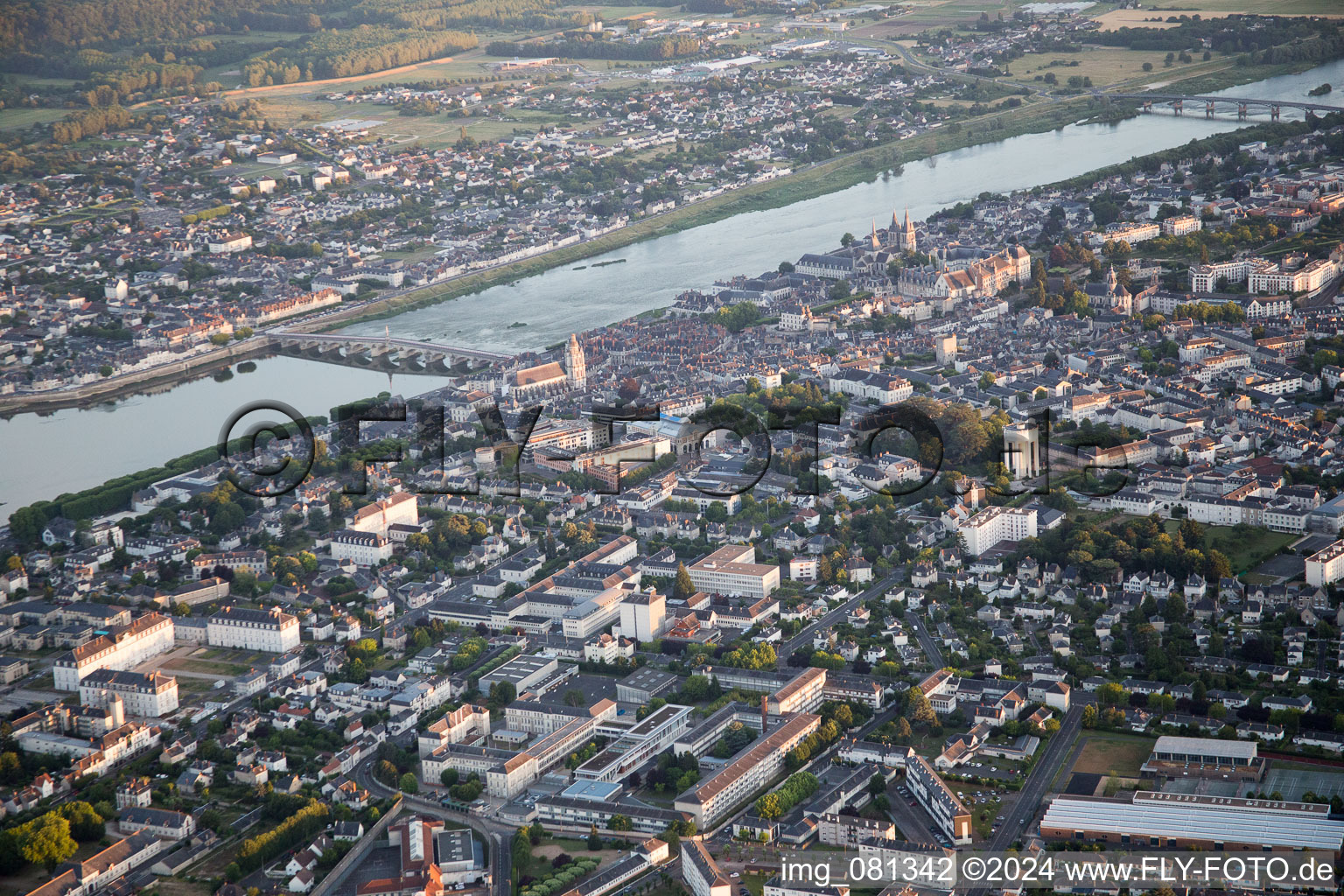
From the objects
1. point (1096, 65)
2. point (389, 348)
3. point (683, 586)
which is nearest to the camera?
point (683, 586)

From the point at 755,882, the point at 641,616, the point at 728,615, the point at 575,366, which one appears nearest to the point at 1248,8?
the point at 575,366

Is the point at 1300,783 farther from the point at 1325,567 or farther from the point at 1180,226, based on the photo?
the point at 1180,226

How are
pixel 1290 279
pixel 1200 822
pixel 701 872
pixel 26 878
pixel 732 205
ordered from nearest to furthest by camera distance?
pixel 701 872
pixel 1200 822
pixel 26 878
pixel 1290 279
pixel 732 205

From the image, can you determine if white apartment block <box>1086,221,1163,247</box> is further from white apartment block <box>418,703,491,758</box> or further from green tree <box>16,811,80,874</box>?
green tree <box>16,811,80,874</box>

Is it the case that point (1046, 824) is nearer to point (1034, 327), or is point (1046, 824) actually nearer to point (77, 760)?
point (77, 760)

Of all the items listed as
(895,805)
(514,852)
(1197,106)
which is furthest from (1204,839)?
(1197,106)

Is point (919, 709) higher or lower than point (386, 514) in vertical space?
lower
